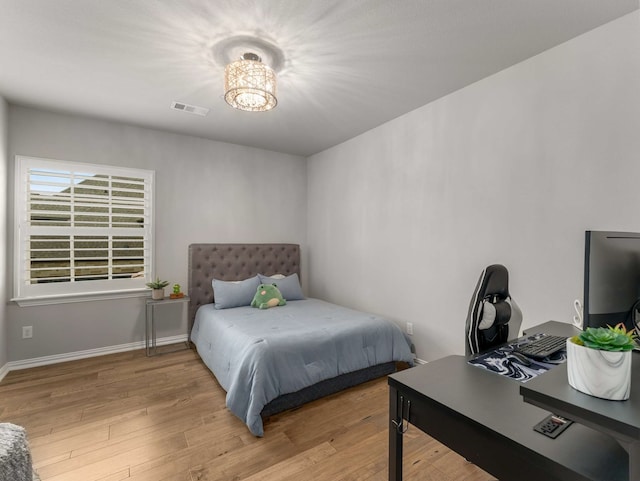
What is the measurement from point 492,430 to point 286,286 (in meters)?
3.17

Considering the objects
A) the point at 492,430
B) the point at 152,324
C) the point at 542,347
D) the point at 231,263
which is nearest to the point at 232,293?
the point at 231,263

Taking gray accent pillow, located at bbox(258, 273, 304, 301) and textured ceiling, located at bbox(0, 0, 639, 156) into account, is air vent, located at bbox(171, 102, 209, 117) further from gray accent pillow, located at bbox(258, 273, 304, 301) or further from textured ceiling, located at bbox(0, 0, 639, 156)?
gray accent pillow, located at bbox(258, 273, 304, 301)

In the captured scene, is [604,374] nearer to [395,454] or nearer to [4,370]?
[395,454]

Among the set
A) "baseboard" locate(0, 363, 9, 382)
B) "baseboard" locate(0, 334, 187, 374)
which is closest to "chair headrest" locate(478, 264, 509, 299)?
"baseboard" locate(0, 334, 187, 374)

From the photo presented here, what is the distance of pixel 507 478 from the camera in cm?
84

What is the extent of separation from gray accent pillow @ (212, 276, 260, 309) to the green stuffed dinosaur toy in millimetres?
96

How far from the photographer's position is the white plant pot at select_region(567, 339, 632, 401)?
715mm

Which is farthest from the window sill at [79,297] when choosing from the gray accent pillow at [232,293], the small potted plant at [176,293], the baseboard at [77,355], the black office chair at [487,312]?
the black office chair at [487,312]

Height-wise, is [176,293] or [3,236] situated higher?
[3,236]

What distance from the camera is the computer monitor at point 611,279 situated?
39.1 inches

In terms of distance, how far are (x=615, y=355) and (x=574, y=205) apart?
1651 mm

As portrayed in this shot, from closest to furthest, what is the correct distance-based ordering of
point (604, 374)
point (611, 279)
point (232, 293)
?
point (604, 374) < point (611, 279) < point (232, 293)

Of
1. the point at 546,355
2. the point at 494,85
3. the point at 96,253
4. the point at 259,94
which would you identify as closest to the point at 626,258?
the point at 546,355

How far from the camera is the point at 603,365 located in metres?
0.73
